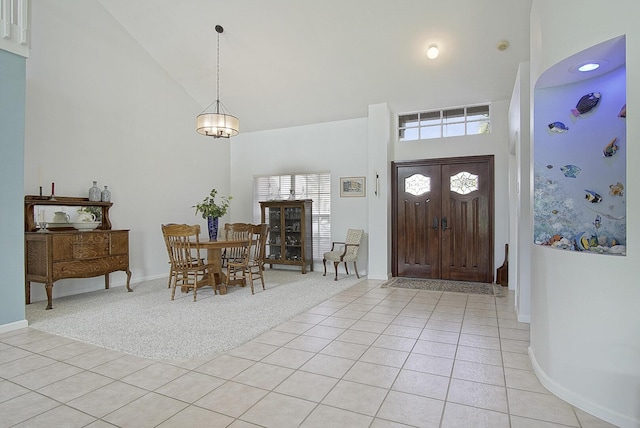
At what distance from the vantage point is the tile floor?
77.4 inches

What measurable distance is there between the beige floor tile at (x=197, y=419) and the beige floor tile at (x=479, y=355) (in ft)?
6.06

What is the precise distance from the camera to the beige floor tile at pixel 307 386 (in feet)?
7.27

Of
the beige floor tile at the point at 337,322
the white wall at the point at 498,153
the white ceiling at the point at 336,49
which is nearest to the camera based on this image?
the beige floor tile at the point at 337,322

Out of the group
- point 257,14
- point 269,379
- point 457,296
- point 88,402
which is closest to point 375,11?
point 257,14

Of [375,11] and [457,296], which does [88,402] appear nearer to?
[457,296]

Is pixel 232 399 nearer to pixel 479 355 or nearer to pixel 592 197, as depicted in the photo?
pixel 479 355

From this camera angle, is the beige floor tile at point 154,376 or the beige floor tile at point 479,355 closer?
the beige floor tile at point 154,376

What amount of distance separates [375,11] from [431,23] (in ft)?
2.39

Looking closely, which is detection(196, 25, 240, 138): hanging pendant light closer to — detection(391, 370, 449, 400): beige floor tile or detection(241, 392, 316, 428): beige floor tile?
detection(241, 392, 316, 428): beige floor tile

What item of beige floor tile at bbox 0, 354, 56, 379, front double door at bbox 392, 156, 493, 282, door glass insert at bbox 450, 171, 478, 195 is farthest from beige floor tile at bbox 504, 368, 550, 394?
door glass insert at bbox 450, 171, 478, 195

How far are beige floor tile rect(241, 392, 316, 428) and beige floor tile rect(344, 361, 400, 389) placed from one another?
46 centimetres

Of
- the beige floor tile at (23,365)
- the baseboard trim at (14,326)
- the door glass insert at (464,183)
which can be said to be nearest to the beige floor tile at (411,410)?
the beige floor tile at (23,365)

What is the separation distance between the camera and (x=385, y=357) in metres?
2.81

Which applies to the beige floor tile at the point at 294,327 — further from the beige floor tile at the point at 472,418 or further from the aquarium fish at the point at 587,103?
the aquarium fish at the point at 587,103
